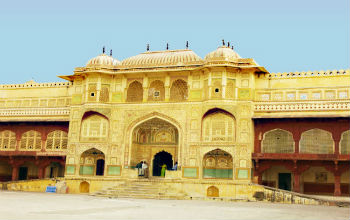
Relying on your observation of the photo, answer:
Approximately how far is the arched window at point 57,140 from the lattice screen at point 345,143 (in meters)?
16.2

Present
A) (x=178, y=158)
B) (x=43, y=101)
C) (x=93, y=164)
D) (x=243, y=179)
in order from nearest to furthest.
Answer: (x=243, y=179) → (x=178, y=158) → (x=93, y=164) → (x=43, y=101)

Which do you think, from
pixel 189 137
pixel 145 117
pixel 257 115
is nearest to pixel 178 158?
pixel 189 137

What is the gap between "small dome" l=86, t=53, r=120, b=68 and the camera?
88.4ft

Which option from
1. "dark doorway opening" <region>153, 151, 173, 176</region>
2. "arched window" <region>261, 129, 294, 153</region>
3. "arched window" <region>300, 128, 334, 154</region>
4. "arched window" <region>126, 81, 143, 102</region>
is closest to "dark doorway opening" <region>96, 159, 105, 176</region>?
"dark doorway opening" <region>153, 151, 173, 176</region>

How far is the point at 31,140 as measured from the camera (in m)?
29.0

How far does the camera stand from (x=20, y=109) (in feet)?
98.6

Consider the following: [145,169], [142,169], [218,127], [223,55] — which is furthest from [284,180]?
[142,169]

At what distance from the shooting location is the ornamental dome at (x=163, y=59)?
26.5 metres

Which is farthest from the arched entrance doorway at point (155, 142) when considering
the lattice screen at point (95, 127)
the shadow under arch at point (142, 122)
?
the lattice screen at point (95, 127)

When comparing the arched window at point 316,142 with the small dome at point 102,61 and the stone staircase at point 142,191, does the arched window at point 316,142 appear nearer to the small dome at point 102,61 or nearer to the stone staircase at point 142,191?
the stone staircase at point 142,191

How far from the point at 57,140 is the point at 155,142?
6261 millimetres

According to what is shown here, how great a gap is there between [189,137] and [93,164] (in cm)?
644

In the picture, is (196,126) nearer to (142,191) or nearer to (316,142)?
(142,191)

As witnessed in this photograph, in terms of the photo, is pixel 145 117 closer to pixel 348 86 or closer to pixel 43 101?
pixel 43 101
